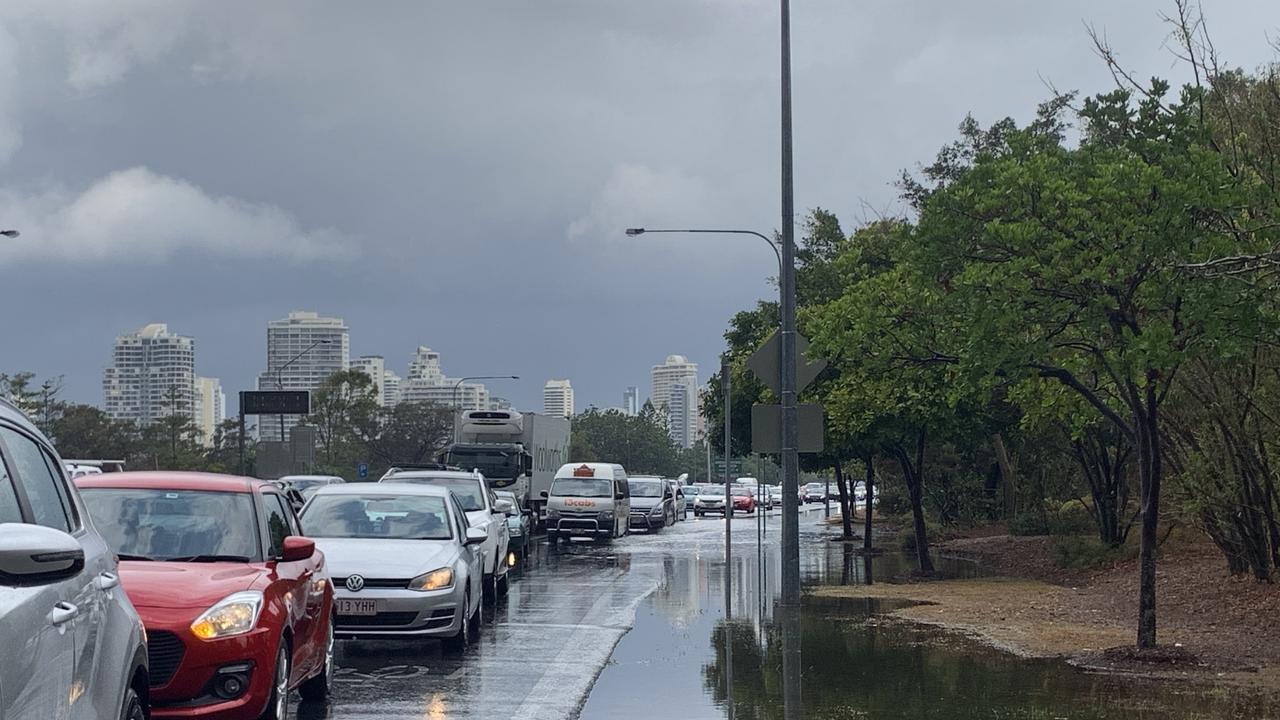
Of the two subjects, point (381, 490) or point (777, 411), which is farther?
point (381, 490)

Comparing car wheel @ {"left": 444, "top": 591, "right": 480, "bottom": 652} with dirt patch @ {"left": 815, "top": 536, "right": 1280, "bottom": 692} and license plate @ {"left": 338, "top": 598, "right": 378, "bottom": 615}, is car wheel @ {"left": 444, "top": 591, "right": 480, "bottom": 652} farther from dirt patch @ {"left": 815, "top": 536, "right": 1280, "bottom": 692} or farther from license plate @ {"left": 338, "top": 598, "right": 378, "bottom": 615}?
dirt patch @ {"left": 815, "top": 536, "right": 1280, "bottom": 692}

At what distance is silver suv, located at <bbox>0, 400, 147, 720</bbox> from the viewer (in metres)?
4.21

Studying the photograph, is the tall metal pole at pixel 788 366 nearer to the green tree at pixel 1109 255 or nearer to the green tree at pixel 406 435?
the green tree at pixel 1109 255

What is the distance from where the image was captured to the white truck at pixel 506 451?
42.1 meters

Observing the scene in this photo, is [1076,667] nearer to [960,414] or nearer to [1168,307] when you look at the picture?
[1168,307]

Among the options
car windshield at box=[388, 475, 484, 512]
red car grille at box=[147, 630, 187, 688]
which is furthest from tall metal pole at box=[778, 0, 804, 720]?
car windshield at box=[388, 475, 484, 512]

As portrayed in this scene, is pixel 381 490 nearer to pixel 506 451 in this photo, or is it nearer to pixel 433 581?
pixel 433 581

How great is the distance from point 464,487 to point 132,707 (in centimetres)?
1778

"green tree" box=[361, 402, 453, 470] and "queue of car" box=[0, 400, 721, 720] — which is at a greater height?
"green tree" box=[361, 402, 453, 470]

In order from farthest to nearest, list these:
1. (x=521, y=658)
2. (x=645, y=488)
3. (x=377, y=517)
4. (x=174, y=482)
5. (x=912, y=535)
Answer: (x=645, y=488)
(x=912, y=535)
(x=377, y=517)
(x=521, y=658)
(x=174, y=482)

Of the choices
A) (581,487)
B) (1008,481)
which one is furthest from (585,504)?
(1008,481)

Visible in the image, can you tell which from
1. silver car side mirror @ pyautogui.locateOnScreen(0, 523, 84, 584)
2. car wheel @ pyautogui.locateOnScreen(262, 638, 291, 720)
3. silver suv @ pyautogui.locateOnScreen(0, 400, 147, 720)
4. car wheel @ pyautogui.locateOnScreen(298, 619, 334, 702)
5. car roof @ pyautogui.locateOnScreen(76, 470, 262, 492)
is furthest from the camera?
car wheel @ pyautogui.locateOnScreen(298, 619, 334, 702)

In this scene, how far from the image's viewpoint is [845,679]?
13602 mm

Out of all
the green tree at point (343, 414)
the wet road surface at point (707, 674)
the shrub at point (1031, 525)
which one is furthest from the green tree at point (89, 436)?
the wet road surface at point (707, 674)
